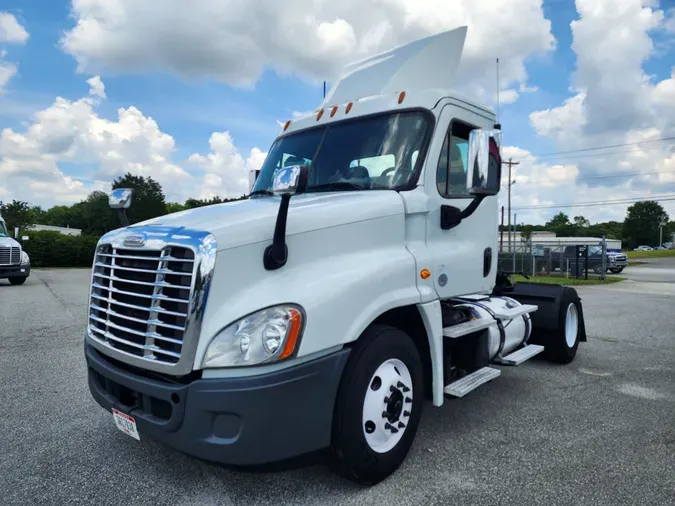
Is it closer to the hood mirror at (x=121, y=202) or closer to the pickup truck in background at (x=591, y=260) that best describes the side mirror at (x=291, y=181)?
the hood mirror at (x=121, y=202)

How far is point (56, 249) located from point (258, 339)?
3771 cm

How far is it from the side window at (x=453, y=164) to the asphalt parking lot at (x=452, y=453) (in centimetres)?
193

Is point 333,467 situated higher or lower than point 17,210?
lower

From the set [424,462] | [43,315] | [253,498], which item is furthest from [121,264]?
[43,315]

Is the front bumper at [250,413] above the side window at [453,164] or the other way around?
the other way around

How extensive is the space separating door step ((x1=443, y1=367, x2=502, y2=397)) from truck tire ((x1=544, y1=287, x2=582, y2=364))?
7.27 feet

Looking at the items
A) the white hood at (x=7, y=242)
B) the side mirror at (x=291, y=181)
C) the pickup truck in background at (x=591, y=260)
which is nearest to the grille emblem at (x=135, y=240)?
the side mirror at (x=291, y=181)

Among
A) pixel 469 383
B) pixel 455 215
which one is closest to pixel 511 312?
pixel 469 383

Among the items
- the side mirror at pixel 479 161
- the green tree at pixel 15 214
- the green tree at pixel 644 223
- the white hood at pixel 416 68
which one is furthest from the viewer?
the green tree at pixel 644 223


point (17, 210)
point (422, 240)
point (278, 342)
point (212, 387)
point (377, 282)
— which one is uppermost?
point (17, 210)

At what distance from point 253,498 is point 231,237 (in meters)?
1.56

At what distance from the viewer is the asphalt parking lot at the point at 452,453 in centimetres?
294

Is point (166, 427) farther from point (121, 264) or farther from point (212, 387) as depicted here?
point (121, 264)

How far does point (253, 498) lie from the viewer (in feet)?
9.52
